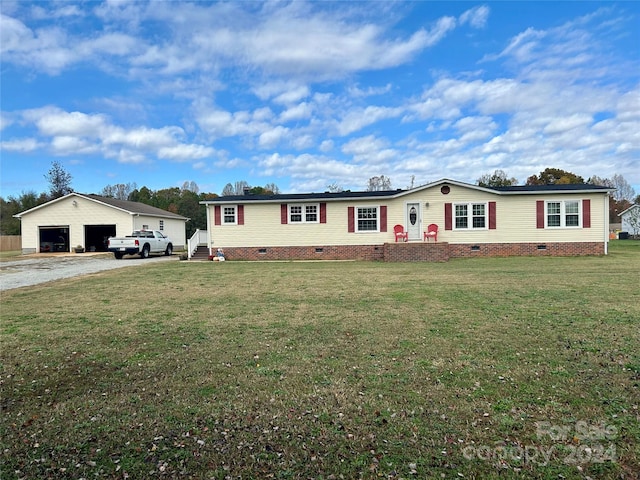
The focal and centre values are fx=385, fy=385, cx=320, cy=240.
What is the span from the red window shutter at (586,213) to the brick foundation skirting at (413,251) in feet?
3.09

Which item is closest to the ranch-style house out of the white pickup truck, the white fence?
the white fence

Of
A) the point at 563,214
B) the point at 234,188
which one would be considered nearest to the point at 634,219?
the point at 563,214

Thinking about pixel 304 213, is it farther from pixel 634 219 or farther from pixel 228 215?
pixel 634 219

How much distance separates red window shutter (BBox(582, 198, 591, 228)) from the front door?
307 inches

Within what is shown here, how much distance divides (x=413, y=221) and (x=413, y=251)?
2.33 metres

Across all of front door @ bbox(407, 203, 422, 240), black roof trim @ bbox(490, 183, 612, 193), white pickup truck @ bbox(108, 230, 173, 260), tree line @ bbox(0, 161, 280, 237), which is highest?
tree line @ bbox(0, 161, 280, 237)

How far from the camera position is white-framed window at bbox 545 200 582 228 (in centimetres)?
1884

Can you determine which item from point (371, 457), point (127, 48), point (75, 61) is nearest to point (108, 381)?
point (371, 457)

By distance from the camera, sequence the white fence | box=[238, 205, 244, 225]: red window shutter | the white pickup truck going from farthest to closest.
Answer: the white pickup truck < the white fence < box=[238, 205, 244, 225]: red window shutter

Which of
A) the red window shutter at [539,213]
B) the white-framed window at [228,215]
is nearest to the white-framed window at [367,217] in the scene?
the white-framed window at [228,215]

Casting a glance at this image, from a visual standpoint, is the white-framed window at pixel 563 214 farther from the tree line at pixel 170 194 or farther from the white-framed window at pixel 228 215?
the tree line at pixel 170 194

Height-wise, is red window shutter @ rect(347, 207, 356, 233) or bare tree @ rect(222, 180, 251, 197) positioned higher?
bare tree @ rect(222, 180, 251, 197)

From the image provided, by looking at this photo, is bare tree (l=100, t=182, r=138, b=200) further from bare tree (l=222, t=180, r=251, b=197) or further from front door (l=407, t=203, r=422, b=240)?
front door (l=407, t=203, r=422, b=240)

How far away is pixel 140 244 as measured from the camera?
22703 millimetres
